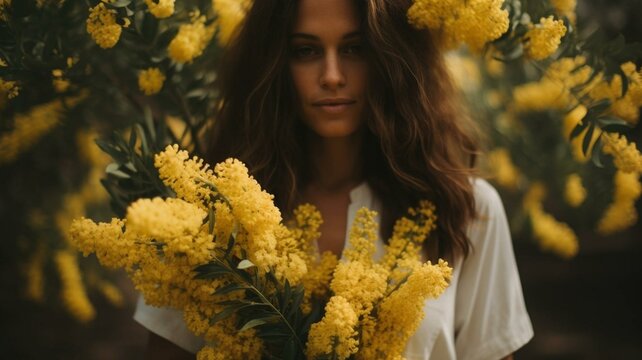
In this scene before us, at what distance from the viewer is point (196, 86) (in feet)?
6.73

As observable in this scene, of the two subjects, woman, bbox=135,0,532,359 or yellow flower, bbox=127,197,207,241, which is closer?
yellow flower, bbox=127,197,207,241

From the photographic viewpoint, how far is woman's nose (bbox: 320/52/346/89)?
164 cm

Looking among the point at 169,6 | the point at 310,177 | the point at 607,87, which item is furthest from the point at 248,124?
the point at 607,87

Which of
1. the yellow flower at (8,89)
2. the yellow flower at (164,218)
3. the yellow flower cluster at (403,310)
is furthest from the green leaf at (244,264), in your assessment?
the yellow flower at (8,89)

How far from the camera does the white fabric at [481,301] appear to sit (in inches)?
72.4

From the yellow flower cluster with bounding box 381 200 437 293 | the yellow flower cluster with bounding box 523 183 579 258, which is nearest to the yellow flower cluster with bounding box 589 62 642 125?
the yellow flower cluster with bounding box 381 200 437 293

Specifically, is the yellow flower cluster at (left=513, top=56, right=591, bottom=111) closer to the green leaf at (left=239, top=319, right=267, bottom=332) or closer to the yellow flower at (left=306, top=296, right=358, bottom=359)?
the yellow flower at (left=306, top=296, right=358, bottom=359)

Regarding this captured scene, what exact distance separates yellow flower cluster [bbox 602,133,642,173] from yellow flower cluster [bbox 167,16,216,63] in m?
1.17

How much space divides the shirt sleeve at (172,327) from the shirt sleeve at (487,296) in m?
0.80

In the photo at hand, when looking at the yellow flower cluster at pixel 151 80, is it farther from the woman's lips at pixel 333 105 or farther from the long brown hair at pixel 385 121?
the woman's lips at pixel 333 105

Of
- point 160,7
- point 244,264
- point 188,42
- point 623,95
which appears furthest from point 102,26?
point 623,95

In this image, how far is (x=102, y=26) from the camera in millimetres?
1546

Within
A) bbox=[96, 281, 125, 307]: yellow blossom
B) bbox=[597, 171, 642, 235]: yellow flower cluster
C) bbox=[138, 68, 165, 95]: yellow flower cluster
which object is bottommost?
bbox=[96, 281, 125, 307]: yellow blossom

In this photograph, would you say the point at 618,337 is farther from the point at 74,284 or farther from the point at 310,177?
the point at 74,284
